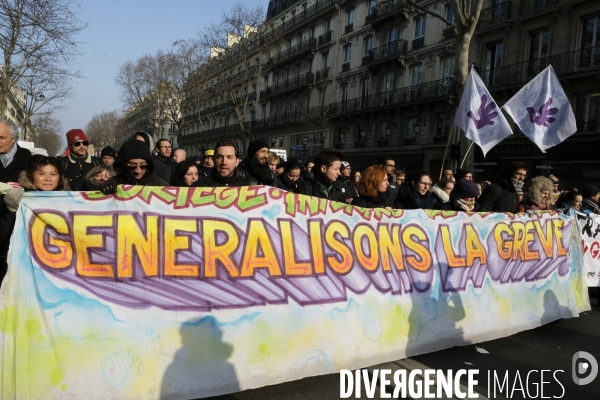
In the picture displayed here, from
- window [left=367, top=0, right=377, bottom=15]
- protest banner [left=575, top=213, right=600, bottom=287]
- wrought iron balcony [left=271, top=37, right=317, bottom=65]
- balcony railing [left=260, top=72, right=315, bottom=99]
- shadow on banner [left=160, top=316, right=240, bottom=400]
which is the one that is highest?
window [left=367, top=0, right=377, bottom=15]

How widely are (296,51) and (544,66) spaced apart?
2614cm

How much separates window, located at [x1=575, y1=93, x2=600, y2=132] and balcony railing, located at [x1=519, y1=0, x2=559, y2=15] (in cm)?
458

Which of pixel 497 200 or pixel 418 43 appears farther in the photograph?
pixel 418 43

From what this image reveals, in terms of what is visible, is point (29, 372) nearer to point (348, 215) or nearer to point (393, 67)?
point (348, 215)

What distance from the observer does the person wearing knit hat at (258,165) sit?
5.27 meters

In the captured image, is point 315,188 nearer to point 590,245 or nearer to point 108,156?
point 590,245

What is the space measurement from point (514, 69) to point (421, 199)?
2053 cm

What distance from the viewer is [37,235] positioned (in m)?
2.91

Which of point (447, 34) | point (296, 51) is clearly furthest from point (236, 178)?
point (296, 51)

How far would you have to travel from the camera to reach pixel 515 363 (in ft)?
13.6

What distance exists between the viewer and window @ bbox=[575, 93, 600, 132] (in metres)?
19.6

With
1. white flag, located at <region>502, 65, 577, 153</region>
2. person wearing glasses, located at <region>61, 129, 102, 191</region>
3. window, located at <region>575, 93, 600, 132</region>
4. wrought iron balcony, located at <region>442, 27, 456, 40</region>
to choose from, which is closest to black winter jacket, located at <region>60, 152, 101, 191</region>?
person wearing glasses, located at <region>61, 129, 102, 191</region>

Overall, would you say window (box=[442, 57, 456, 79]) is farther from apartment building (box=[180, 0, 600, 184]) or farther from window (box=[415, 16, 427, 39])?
window (box=[415, 16, 427, 39])

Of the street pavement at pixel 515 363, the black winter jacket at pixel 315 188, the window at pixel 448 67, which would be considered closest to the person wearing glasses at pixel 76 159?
the black winter jacket at pixel 315 188
